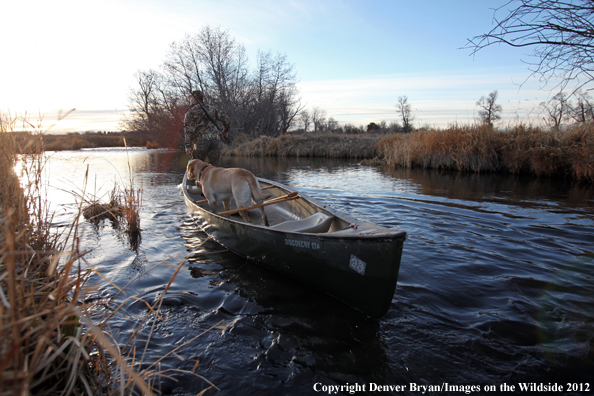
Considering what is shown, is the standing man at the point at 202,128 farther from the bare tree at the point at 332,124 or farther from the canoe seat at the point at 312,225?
the bare tree at the point at 332,124

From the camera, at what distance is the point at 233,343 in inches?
131

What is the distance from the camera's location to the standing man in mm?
9516

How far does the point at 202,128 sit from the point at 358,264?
797cm

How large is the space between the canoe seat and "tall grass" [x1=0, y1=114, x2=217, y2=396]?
2.15 metres

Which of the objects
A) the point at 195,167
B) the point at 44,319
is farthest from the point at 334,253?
the point at 195,167

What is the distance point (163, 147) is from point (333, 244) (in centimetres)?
4315

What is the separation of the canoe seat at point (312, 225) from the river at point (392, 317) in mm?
765

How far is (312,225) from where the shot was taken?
471 centimetres

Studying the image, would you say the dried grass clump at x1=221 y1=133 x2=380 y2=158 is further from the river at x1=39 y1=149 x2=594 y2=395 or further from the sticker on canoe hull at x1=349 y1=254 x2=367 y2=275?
the sticker on canoe hull at x1=349 y1=254 x2=367 y2=275

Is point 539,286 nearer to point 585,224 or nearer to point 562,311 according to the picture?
point 562,311

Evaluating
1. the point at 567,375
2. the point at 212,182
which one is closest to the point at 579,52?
the point at 567,375

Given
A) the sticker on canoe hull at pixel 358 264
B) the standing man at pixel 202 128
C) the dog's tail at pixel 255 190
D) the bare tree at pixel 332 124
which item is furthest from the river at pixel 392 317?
the bare tree at pixel 332 124

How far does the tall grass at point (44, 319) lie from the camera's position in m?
1.25

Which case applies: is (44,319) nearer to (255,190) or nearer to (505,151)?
(255,190)
